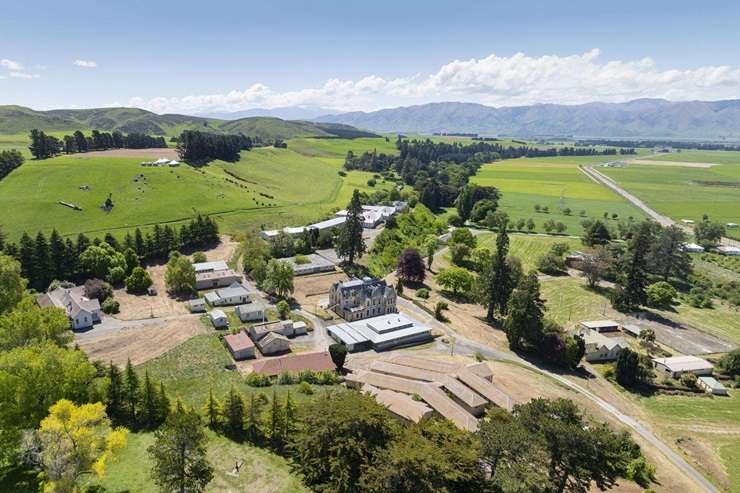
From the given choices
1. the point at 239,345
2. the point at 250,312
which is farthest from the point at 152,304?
the point at 239,345

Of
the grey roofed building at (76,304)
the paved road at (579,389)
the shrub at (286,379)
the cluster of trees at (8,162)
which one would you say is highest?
the cluster of trees at (8,162)

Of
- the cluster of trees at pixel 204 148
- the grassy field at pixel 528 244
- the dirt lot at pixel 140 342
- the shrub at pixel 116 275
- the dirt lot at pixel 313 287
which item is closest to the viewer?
the dirt lot at pixel 140 342

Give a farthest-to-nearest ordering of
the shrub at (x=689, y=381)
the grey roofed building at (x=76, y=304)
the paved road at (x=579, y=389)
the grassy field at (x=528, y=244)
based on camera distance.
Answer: the grassy field at (x=528, y=244)
the grey roofed building at (x=76, y=304)
the shrub at (x=689, y=381)
the paved road at (x=579, y=389)

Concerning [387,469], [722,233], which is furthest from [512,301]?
[722,233]

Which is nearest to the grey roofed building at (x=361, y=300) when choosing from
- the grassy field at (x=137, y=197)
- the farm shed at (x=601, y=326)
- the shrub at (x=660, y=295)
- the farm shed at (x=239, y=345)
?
the farm shed at (x=239, y=345)

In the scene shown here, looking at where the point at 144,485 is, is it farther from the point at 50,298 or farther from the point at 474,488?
the point at 50,298

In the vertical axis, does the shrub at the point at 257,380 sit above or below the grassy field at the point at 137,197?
below

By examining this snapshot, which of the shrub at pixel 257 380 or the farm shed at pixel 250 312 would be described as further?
the farm shed at pixel 250 312

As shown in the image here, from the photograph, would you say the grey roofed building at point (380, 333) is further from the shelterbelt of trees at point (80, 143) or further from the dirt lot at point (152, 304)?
the shelterbelt of trees at point (80, 143)
